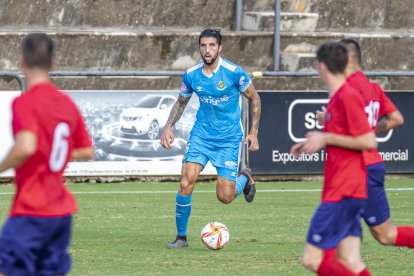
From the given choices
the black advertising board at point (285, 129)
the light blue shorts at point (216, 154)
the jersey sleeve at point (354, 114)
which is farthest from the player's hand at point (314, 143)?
the black advertising board at point (285, 129)

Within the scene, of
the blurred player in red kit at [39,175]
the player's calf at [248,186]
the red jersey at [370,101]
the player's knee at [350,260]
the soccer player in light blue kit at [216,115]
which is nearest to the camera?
the blurred player in red kit at [39,175]

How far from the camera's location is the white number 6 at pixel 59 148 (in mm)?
6387

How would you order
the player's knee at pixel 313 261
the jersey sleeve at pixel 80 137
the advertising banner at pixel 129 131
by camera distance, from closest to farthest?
the jersey sleeve at pixel 80 137
the player's knee at pixel 313 261
the advertising banner at pixel 129 131

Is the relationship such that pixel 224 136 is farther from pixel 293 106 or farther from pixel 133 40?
pixel 133 40

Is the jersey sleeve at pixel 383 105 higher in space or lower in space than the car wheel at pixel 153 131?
higher

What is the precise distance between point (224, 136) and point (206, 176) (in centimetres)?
603

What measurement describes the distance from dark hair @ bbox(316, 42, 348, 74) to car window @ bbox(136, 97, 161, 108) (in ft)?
34.2

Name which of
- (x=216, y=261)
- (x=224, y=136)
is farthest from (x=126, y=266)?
(x=224, y=136)

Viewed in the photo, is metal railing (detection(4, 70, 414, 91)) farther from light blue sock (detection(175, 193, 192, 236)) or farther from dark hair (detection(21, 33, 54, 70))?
dark hair (detection(21, 33, 54, 70))

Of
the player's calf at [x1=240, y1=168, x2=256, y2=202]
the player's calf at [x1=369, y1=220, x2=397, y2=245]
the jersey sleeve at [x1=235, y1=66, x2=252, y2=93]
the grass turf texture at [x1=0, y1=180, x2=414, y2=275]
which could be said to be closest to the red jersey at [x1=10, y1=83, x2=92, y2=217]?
the player's calf at [x1=369, y1=220, x2=397, y2=245]

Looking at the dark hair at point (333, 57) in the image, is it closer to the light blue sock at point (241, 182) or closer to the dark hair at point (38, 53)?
the dark hair at point (38, 53)

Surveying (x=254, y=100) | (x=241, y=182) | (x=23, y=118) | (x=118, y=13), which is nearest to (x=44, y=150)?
(x=23, y=118)

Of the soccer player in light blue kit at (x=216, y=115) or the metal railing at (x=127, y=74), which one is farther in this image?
the metal railing at (x=127, y=74)

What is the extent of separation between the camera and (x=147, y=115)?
17641mm
